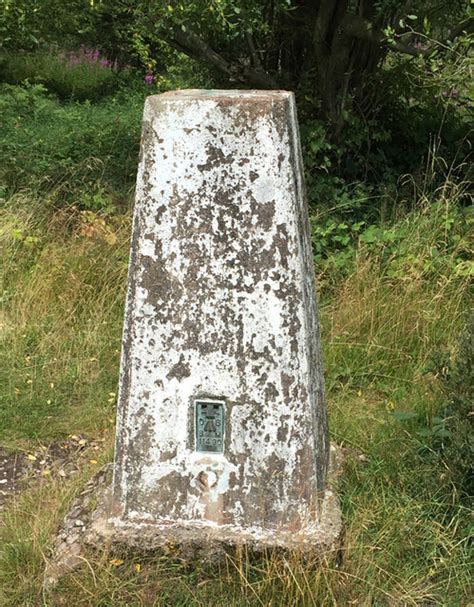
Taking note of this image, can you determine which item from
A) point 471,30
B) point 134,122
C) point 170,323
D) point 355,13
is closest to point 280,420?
point 170,323

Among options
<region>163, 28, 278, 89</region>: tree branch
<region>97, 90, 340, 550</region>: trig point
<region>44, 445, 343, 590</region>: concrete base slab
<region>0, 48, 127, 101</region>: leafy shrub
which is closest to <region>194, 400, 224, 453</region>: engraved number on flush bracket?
<region>97, 90, 340, 550</region>: trig point

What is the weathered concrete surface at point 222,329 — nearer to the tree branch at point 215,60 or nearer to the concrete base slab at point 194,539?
the concrete base slab at point 194,539

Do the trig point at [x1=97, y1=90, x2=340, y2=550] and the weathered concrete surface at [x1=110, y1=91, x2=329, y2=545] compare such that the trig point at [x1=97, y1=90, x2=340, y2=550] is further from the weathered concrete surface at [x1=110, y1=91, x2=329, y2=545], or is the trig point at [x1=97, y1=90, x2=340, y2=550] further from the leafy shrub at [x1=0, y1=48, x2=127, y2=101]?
the leafy shrub at [x1=0, y1=48, x2=127, y2=101]

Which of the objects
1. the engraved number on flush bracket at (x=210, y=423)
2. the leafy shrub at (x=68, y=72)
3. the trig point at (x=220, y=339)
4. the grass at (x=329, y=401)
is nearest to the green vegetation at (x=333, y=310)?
the grass at (x=329, y=401)

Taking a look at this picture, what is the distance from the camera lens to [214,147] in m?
2.34

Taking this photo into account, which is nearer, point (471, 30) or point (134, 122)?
point (471, 30)

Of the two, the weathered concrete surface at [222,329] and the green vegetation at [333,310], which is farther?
the green vegetation at [333,310]

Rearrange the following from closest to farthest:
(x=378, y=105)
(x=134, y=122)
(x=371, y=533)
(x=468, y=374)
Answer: (x=371, y=533), (x=468, y=374), (x=378, y=105), (x=134, y=122)

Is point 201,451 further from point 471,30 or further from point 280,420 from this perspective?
point 471,30

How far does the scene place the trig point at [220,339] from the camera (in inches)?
92.4

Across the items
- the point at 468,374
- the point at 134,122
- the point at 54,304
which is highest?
the point at 468,374

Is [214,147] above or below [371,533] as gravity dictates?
above

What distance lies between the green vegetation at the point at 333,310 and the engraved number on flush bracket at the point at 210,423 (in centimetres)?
35

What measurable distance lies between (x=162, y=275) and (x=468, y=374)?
3.94 ft
